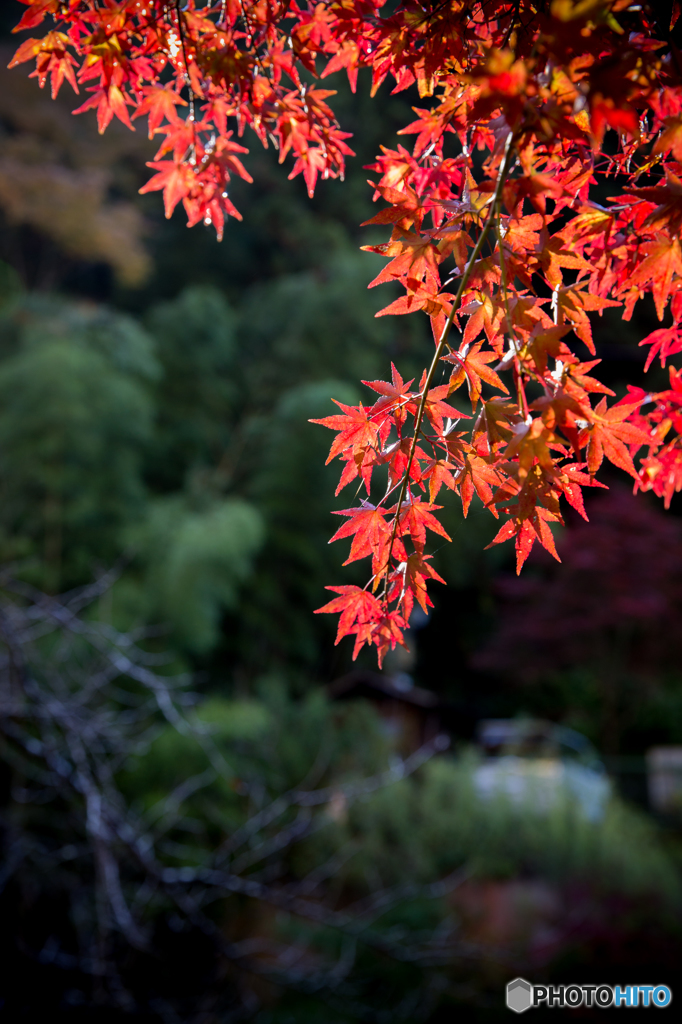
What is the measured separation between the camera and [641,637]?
5.43 meters

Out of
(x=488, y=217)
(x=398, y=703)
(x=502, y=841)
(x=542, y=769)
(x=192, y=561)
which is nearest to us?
(x=488, y=217)

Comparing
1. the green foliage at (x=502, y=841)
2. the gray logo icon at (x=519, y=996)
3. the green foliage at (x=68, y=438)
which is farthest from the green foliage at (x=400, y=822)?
the green foliage at (x=68, y=438)

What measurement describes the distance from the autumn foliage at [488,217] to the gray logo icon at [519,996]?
9.01ft

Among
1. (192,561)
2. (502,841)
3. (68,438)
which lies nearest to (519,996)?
(502,841)

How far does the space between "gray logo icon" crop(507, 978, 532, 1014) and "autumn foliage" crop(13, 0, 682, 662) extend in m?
2.75

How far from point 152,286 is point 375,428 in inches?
249

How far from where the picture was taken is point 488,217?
1.72 ft

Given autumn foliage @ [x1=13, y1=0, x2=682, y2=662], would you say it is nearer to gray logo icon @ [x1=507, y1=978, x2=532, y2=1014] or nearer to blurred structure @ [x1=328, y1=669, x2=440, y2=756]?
gray logo icon @ [x1=507, y1=978, x2=532, y2=1014]

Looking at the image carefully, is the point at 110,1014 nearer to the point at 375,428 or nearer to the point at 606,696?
the point at 375,428

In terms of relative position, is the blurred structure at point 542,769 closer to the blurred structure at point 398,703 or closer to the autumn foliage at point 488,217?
the blurred structure at point 398,703

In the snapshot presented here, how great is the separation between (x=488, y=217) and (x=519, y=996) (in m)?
3.14

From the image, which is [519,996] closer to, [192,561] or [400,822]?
[400,822]

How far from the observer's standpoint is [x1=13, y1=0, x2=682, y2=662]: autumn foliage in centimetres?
48

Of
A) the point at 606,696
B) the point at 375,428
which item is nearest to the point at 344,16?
the point at 375,428
